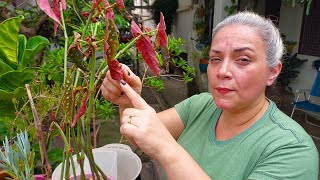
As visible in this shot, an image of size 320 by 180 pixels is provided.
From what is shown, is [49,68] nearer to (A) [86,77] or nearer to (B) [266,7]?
(A) [86,77]

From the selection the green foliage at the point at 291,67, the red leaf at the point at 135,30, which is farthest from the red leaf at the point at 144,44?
the green foliage at the point at 291,67

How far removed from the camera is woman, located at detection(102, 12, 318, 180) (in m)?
0.83

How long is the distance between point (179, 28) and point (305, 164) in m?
8.80

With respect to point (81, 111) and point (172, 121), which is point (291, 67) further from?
point (81, 111)

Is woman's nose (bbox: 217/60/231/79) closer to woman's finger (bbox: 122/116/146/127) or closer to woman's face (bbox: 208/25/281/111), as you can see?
woman's face (bbox: 208/25/281/111)

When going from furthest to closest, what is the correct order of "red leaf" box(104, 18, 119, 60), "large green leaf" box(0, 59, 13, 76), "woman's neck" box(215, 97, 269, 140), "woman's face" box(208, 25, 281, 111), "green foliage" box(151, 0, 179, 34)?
"green foliage" box(151, 0, 179, 34) < "large green leaf" box(0, 59, 13, 76) < "woman's neck" box(215, 97, 269, 140) < "woman's face" box(208, 25, 281, 111) < "red leaf" box(104, 18, 119, 60)

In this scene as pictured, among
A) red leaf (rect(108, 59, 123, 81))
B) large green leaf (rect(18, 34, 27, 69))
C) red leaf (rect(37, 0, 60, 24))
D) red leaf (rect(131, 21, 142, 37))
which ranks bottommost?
large green leaf (rect(18, 34, 27, 69))

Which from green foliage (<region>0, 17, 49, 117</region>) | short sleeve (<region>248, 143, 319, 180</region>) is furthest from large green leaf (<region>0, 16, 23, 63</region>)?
short sleeve (<region>248, 143, 319, 180</region>)

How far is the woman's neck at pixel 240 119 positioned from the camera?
3.64ft

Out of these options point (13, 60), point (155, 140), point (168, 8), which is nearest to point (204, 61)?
point (168, 8)

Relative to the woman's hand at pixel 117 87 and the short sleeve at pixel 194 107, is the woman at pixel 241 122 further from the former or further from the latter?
the short sleeve at pixel 194 107

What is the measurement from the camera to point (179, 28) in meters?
9.48

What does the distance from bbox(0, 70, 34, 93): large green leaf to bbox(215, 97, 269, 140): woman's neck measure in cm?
83

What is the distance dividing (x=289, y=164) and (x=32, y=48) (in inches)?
45.6
